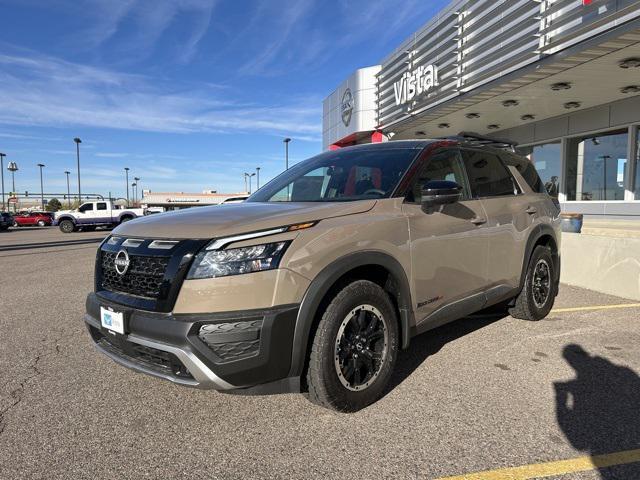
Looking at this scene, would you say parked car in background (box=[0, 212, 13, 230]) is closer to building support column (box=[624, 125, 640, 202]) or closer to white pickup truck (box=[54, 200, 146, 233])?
white pickup truck (box=[54, 200, 146, 233])

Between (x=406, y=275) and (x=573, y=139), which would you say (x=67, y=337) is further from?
(x=573, y=139)

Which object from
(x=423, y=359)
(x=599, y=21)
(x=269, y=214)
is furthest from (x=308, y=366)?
(x=599, y=21)

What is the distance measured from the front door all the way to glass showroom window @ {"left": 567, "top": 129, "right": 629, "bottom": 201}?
35.0 feet

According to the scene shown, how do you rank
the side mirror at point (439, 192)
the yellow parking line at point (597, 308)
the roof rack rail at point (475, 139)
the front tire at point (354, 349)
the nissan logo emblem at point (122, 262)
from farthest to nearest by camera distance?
the yellow parking line at point (597, 308) < the roof rack rail at point (475, 139) < the side mirror at point (439, 192) < the nissan logo emblem at point (122, 262) < the front tire at point (354, 349)

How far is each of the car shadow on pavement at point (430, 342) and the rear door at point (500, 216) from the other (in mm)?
627

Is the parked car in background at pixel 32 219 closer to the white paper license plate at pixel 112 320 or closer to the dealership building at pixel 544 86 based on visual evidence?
the dealership building at pixel 544 86

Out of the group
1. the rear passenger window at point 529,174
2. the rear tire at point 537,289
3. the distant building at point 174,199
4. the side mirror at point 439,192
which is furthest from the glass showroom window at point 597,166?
the distant building at point 174,199

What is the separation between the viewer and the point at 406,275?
3.18 meters

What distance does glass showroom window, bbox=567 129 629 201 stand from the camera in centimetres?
1223

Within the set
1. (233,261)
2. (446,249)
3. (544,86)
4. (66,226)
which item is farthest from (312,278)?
(66,226)

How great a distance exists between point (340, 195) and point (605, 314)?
12.9 feet

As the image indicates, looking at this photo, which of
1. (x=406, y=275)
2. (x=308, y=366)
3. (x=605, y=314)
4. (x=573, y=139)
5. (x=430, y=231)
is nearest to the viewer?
(x=308, y=366)

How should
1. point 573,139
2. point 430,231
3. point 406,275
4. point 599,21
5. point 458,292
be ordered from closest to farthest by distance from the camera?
point 406,275 < point 430,231 < point 458,292 < point 599,21 < point 573,139

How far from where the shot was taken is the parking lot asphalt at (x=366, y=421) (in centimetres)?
239
